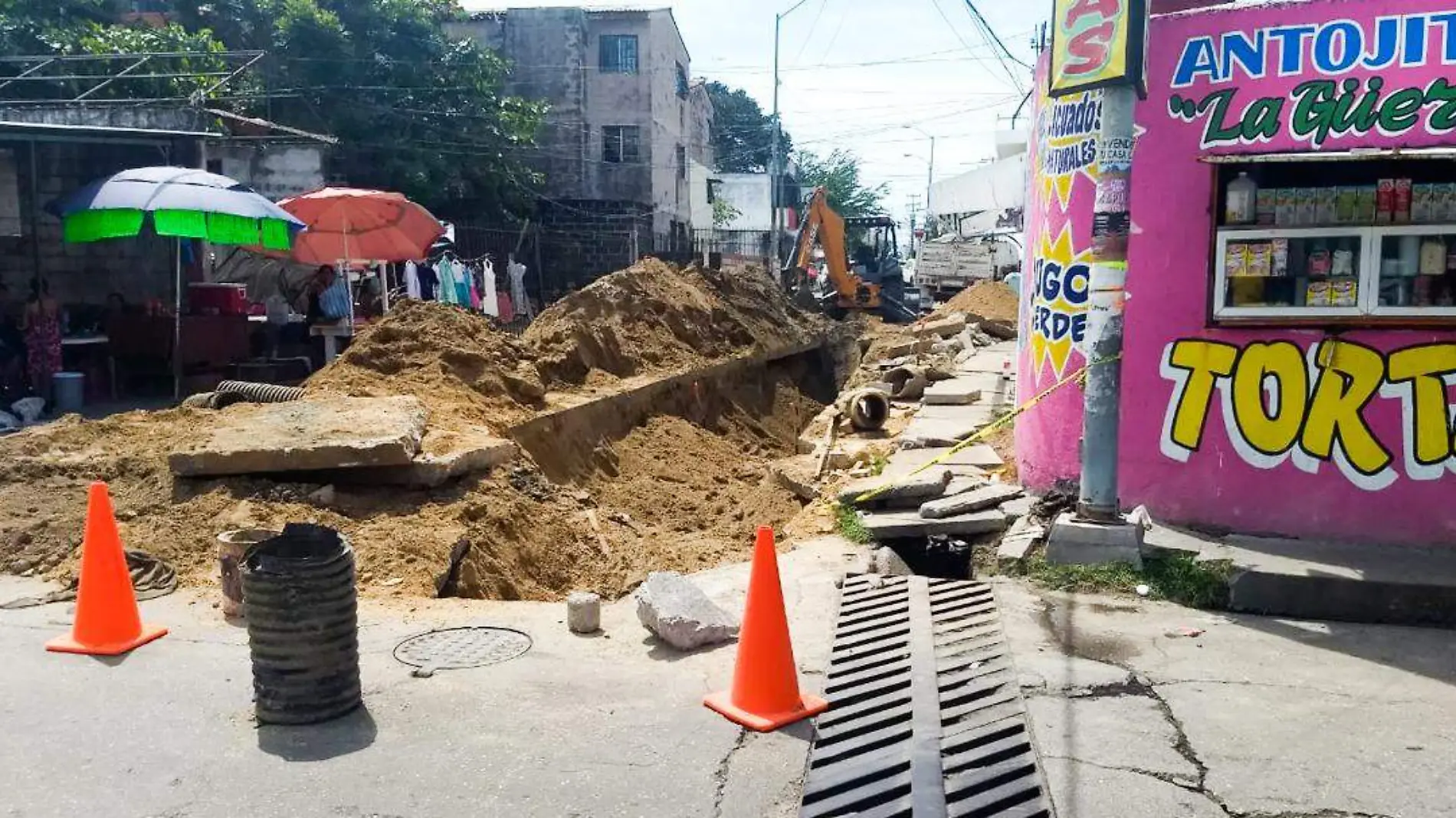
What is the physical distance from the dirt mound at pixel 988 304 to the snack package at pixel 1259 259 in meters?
17.7

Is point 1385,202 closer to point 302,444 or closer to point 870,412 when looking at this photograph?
point 870,412

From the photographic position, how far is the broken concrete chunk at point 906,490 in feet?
26.0

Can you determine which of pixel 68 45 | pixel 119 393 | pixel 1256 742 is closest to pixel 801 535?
pixel 1256 742

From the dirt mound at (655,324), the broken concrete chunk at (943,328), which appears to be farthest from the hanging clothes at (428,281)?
the broken concrete chunk at (943,328)

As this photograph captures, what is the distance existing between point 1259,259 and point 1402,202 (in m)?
0.81

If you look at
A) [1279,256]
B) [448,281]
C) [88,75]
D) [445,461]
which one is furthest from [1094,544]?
[88,75]

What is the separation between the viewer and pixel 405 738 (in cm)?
452

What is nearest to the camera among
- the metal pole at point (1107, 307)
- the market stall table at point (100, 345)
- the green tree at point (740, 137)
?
the metal pole at point (1107, 307)

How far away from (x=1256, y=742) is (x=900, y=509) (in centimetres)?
365

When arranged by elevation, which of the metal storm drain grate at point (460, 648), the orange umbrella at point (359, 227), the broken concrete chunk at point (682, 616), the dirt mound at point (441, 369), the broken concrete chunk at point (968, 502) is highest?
the orange umbrella at point (359, 227)

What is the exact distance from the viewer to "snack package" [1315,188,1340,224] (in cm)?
669

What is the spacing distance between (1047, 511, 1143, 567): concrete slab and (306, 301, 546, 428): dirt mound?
17.9 feet

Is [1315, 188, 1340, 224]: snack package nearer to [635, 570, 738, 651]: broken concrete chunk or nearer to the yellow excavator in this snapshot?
[635, 570, 738, 651]: broken concrete chunk

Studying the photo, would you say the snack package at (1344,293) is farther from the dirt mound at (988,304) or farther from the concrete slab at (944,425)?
the dirt mound at (988,304)
